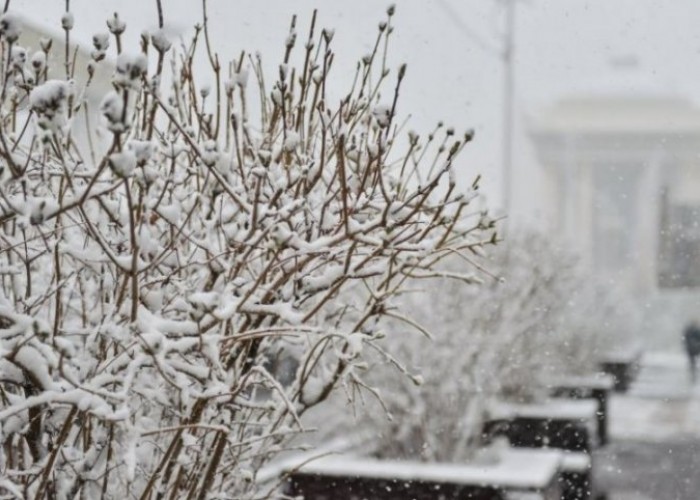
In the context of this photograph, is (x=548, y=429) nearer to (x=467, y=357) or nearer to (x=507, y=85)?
(x=467, y=357)

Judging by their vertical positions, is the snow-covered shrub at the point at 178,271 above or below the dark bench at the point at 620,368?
above

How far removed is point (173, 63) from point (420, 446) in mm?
5048

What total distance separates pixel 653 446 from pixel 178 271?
11640 millimetres

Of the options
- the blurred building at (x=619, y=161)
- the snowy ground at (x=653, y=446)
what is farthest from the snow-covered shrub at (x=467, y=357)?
the blurred building at (x=619, y=161)

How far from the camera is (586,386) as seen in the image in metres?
12.9

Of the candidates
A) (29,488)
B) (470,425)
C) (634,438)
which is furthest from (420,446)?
(634,438)

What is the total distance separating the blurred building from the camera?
181ft

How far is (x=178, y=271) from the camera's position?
290 centimetres

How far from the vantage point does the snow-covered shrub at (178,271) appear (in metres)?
2.44

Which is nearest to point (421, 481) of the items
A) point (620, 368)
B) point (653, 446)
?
point (653, 446)

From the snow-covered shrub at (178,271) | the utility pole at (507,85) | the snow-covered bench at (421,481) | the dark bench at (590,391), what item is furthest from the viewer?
the utility pole at (507,85)

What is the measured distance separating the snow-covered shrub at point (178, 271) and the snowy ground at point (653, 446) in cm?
745

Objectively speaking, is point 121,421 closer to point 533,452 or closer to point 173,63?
point 173,63

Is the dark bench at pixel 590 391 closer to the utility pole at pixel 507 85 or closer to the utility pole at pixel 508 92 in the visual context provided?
the utility pole at pixel 507 85
